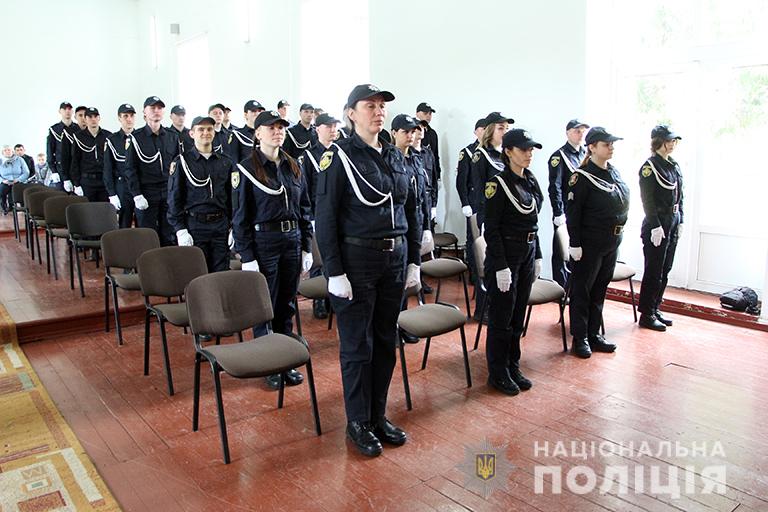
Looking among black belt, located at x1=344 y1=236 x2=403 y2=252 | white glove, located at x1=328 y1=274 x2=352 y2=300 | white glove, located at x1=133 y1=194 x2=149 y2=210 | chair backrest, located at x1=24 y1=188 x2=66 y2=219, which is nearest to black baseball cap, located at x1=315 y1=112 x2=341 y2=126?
white glove, located at x1=133 y1=194 x2=149 y2=210

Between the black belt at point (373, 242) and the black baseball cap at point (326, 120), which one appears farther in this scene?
the black baseball cap at point (326, 120)

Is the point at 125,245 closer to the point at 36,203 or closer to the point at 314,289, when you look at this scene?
the point at 314,289

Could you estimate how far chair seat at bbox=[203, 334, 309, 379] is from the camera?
9.70ft

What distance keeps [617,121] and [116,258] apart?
4.67 metres

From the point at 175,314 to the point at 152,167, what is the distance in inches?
107

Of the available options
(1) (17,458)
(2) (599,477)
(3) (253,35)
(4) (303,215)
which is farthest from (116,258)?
(3) (253,35)

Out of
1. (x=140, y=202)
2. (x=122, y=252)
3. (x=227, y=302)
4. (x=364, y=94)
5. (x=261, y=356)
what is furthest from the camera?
(x=140, y=202)

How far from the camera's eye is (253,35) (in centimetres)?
1026

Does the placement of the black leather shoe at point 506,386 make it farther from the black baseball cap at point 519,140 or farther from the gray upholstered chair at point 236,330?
the black baseball cap at point 519,140

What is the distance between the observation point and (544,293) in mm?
4312

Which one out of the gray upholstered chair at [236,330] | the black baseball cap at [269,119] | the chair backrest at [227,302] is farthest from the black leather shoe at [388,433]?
the black baseball cap at [269,119]

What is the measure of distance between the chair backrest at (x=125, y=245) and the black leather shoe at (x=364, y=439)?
2.40 metres

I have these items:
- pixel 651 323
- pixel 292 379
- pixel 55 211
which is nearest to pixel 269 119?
pixel 292 379

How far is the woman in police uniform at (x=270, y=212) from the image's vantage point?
3773mm
